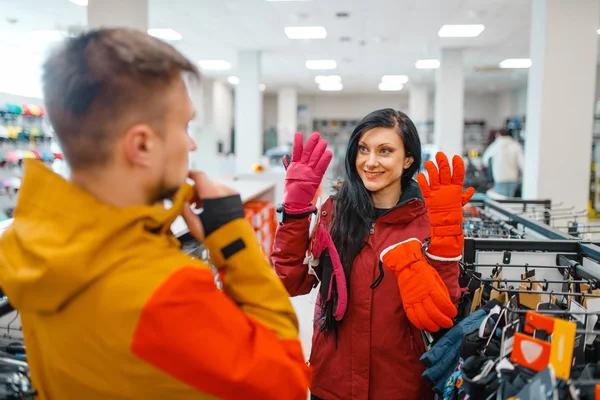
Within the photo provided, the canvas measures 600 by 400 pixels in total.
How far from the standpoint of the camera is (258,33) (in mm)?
9047


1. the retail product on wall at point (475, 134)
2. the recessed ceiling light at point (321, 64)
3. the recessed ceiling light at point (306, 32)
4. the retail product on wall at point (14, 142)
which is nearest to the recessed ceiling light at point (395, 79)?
the recessed ceiling light at point (321, 64)

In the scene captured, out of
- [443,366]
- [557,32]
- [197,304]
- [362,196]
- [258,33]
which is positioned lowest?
[443,366]

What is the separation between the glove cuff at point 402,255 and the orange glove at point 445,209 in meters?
0.07

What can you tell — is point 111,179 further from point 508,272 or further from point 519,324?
point 508,272

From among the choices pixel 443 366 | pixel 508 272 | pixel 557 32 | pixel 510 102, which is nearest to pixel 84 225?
→ pixel 443 366

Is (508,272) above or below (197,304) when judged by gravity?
below

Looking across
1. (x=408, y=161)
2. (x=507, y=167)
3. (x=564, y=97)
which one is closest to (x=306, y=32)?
(x=507, y=167)

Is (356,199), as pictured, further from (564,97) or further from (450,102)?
(450,102)

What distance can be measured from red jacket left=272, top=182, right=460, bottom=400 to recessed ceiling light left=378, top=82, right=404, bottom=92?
15267mm

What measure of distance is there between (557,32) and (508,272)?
431cm

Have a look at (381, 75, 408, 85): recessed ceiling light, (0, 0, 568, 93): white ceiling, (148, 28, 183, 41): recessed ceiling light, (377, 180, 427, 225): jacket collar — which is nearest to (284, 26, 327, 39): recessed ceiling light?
(0, 0, 568, 93): white ceiling

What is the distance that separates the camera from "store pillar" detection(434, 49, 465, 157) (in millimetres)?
10227

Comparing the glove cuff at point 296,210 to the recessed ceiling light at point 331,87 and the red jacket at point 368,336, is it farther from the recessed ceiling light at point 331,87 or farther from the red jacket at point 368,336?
the recessed ceiling light at point 331,87

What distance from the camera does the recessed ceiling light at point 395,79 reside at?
14.5 meters
